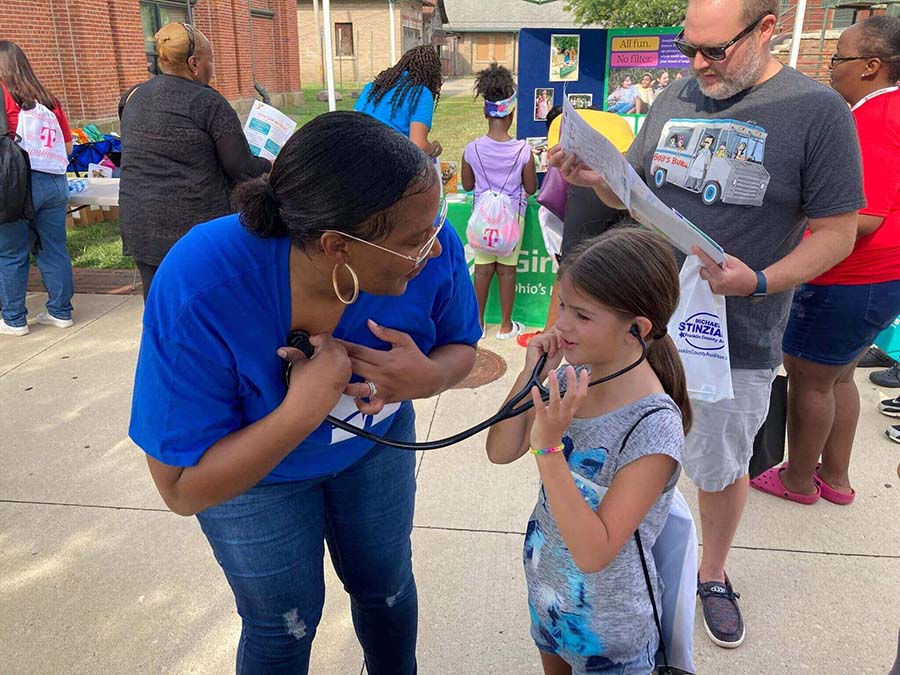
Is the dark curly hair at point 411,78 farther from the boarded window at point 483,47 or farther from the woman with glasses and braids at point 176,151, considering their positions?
the boarded window at point 483,47

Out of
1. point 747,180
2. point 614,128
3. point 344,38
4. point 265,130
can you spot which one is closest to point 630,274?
point 747,180

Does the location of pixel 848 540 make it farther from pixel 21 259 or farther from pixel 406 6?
pixel 406 6

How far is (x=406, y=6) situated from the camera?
145ft

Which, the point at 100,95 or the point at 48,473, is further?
the point at 100,95

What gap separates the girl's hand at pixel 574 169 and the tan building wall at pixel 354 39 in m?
41.1

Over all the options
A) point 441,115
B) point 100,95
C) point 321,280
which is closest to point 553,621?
point 321,280

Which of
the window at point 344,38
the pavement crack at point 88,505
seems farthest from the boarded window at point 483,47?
the pavement crack at point 88,505

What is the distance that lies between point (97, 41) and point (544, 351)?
13.6 metres

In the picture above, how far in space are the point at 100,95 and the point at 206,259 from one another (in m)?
13.3

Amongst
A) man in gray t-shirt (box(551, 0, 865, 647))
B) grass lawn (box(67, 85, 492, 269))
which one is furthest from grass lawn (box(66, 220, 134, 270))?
man in gray t-shirt (box(551, 0, 865, 647))

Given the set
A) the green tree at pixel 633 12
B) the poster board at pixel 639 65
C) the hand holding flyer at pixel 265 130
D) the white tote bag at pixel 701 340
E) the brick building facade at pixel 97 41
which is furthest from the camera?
the green tree at pixel 633 12

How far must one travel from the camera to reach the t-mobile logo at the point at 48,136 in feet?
15.8

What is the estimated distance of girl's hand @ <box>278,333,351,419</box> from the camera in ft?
4.08

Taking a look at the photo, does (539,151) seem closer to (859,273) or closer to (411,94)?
(411,94)
